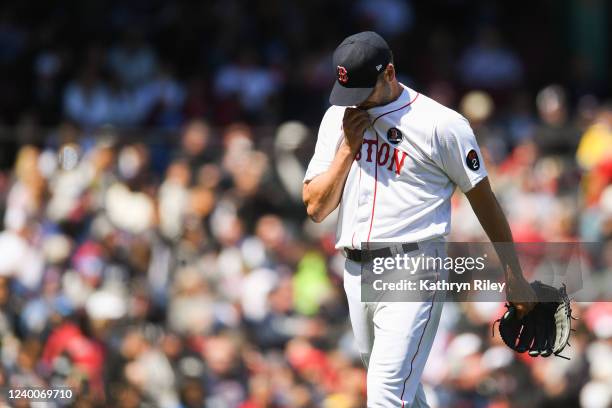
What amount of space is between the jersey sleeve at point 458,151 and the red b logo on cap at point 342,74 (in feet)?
1.47

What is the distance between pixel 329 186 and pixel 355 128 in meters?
0.28

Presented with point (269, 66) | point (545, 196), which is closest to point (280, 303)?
point (545, 196)

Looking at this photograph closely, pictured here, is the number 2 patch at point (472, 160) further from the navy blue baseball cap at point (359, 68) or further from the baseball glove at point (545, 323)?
the baseball glove at point (545, 323)

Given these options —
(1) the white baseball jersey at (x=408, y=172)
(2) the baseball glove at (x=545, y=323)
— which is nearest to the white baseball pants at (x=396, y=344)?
(1) the white baseball jersey at (x=408, y=172)

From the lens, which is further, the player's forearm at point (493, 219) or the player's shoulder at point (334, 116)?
the player's shoulder at point (334, 116)

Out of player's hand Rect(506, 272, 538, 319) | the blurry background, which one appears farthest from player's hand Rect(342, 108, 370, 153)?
the blurry background

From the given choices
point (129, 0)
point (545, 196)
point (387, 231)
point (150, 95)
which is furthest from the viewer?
point (129, 0)

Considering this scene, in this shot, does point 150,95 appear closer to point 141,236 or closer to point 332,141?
point 141,236

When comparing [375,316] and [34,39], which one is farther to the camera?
[34,39]

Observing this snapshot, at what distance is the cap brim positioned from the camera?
5172mm

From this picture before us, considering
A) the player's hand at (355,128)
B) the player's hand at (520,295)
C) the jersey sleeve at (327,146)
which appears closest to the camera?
the player's hand at (355,128)

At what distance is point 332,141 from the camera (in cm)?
551

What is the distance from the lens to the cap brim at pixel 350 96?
5172 mm

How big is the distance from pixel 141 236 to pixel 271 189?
128cm
